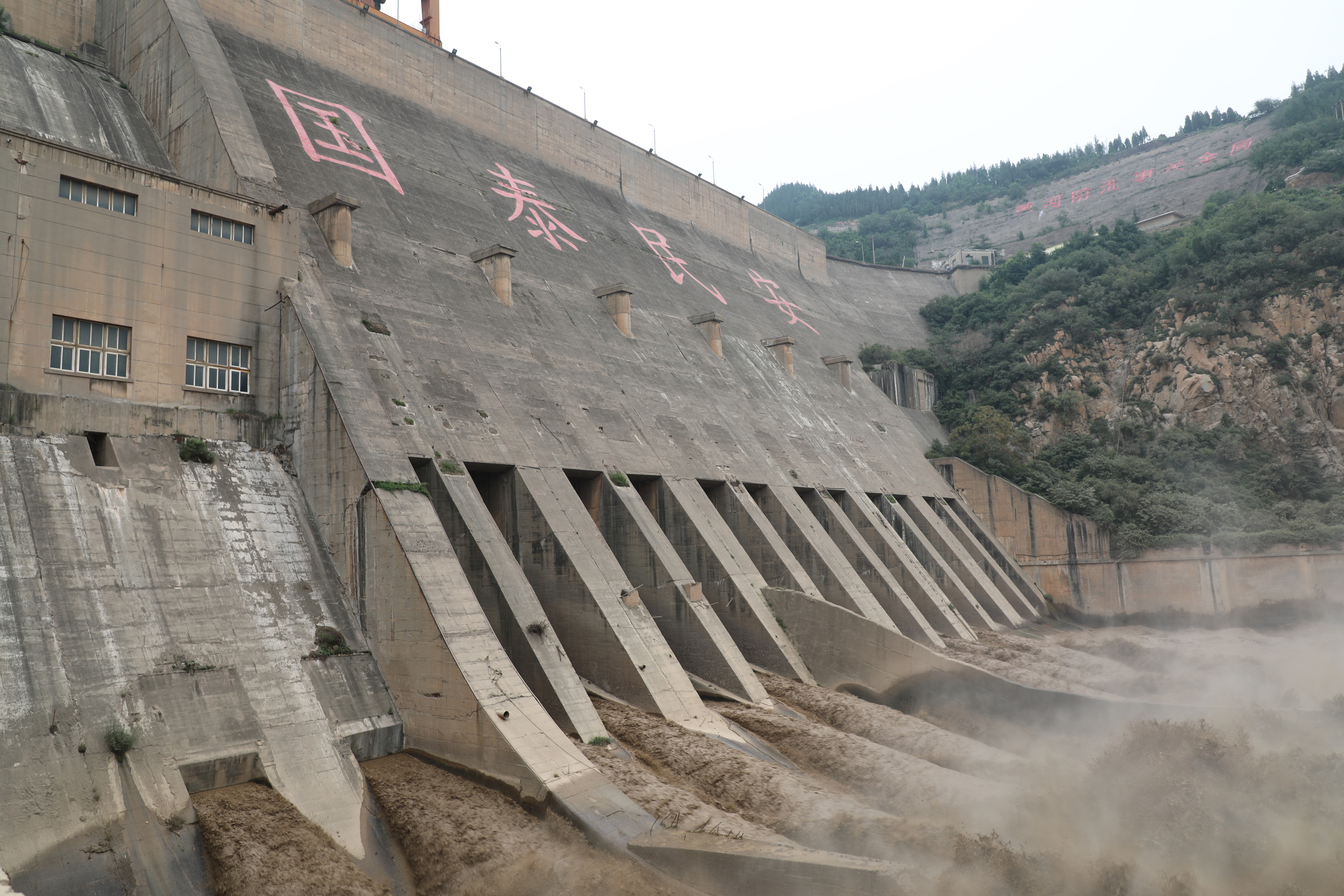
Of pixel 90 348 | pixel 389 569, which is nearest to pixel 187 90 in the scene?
pixel 90 348

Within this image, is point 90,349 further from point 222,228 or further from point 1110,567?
point 1110,567

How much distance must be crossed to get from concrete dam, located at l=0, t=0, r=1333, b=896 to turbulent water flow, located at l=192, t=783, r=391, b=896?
0.04 metres

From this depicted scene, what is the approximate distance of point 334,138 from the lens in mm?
27531

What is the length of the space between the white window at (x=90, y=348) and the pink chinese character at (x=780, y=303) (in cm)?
3016

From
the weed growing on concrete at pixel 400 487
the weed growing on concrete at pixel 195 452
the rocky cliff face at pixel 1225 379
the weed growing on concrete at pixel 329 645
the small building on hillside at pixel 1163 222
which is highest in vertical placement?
the small building on hillside at pixel 1163 222

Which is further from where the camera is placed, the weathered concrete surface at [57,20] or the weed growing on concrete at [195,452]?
the weathered concrete surface at [57,20]

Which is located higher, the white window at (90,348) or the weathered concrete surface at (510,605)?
the white window at (90,348)

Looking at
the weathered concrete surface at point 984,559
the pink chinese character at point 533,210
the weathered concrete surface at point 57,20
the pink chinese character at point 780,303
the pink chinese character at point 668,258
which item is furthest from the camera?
the pink chinese character at point 780,303

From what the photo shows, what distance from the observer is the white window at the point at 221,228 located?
16812 millimetres

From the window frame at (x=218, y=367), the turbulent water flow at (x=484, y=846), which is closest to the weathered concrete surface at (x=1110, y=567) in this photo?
the turbulent water flow at (x=484, y=846)

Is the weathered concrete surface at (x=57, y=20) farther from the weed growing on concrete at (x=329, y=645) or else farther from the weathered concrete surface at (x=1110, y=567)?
the weathered concrete surface at (x=1110, y=567)

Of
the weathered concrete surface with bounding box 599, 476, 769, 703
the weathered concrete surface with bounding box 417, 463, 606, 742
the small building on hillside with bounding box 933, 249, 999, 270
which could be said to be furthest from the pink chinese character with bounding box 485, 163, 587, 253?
the small building on hillside with bounding box 933, 249, 999, 270

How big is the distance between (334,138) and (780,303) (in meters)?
21.9

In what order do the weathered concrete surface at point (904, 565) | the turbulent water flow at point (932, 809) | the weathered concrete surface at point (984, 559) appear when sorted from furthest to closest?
1. the weathered concrete surface at point (984, 559)
2. the weathered concrete surface at point (904, 565)
3. the turbulent water flow at point (932, 809)
